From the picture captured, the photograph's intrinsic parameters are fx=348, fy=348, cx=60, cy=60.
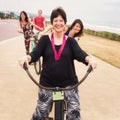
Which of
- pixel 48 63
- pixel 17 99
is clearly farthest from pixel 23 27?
pixel 48 63

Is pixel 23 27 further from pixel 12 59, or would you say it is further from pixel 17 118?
pixel 17 118

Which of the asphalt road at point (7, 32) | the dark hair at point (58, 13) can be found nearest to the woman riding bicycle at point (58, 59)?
the dark hair at point (58, 13)

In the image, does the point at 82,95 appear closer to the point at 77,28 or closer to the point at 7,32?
the point at 77,28

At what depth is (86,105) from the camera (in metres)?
7.08

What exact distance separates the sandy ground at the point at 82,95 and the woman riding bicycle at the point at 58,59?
2256 mm

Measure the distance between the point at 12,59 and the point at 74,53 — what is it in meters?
9.51

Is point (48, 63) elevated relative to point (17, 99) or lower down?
elevated

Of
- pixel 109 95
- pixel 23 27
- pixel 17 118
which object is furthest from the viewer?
pixel 23 27

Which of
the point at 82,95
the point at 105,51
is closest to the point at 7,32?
the point at 105,51

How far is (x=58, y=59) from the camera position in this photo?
384cm

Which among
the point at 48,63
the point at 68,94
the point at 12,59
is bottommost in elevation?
the point at 12,59

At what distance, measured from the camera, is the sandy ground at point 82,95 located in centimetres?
645

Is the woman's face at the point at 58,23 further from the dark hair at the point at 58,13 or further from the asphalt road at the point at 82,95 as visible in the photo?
the asphalt road at the point at 82,95

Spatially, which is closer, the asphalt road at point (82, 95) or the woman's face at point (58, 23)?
the woman's face at point (58, 23)
